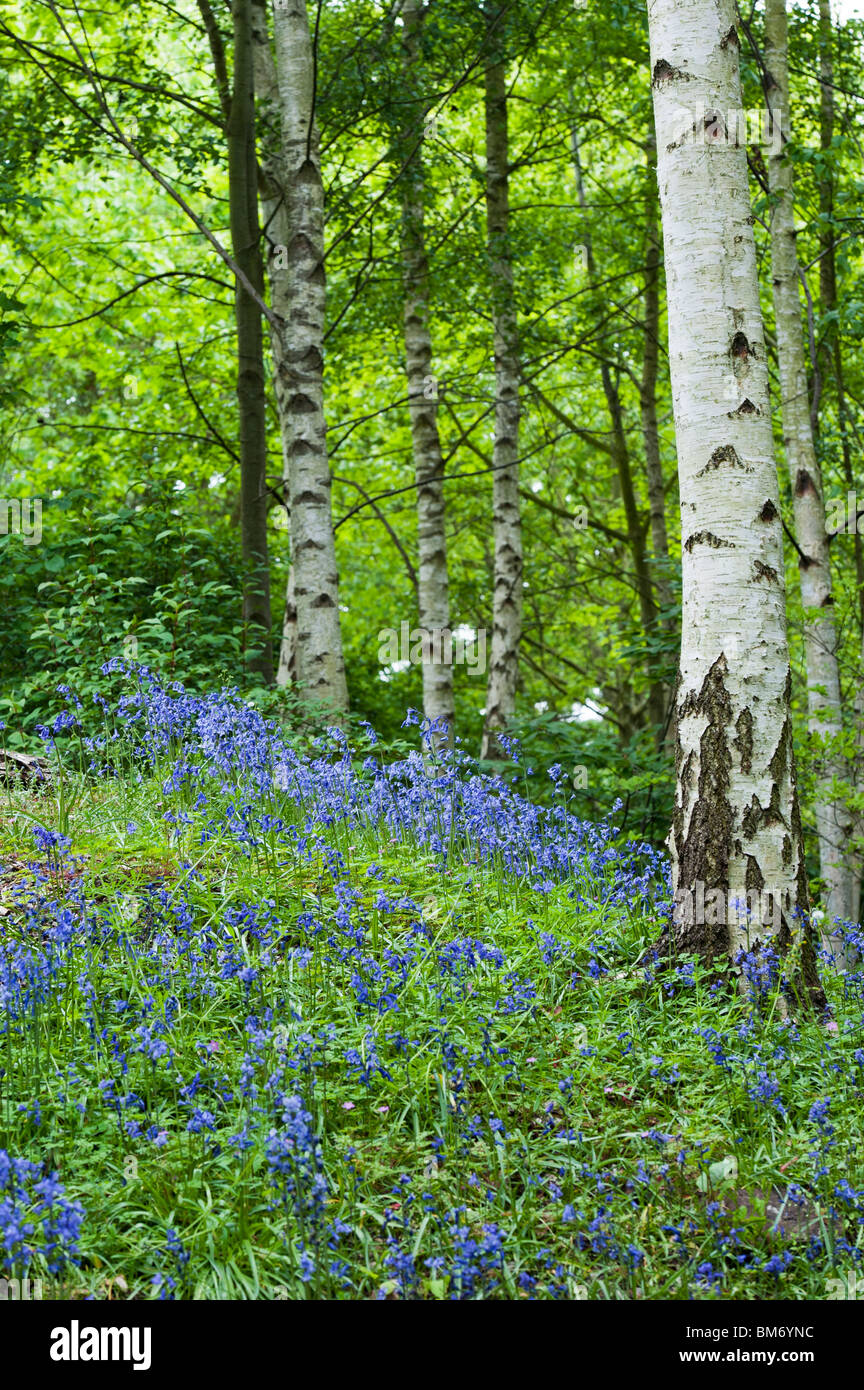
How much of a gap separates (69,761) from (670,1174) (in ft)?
14.4

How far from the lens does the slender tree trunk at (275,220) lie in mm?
8688

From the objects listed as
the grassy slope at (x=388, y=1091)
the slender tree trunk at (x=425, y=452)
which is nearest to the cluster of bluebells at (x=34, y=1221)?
the grassy slope at (x=388, y=1091)

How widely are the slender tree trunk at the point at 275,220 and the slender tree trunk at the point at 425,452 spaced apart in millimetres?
1453

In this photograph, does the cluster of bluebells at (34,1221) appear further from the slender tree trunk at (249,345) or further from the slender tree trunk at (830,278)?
the slender tree trunk at (830,278)

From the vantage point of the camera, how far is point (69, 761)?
20.8 ft

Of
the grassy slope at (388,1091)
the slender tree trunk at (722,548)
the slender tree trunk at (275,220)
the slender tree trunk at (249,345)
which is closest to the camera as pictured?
the grassy slope at (388,1091)

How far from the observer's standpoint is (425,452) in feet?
38.8

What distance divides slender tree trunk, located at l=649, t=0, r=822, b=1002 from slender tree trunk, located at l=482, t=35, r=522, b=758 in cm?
757

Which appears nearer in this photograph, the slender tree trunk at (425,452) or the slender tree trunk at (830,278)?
the slender tree trunk at (830,278)

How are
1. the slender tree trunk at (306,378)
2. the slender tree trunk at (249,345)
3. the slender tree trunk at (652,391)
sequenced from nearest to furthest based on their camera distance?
the slender tree trunk at (306,378) < the slender tree trunk at (249,345) < the slender tree trunk at (652,391)

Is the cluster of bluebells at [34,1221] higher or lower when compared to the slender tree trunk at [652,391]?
lower

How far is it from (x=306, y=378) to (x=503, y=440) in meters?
4.07

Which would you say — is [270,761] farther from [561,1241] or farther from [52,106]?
[52,106]

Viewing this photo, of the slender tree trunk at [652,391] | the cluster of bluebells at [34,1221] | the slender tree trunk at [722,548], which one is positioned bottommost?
the cluster of bluebells at [34,1221]
